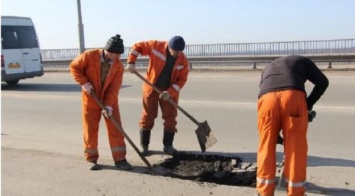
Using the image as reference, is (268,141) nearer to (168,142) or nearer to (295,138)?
(295,138)

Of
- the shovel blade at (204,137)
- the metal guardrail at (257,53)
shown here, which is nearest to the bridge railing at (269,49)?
the metal guardrail at (257,53)

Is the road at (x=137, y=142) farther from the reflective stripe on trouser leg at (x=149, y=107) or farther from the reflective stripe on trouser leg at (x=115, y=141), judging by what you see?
the reflective stripe on trouser leg at (x=149, y=107)

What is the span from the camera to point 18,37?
49.4ft

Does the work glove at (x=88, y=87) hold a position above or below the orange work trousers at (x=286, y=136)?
above

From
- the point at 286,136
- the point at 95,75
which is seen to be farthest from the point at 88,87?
the point at 286,136

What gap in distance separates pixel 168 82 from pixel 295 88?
2.51 metres

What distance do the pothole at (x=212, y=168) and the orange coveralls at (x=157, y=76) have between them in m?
0.53

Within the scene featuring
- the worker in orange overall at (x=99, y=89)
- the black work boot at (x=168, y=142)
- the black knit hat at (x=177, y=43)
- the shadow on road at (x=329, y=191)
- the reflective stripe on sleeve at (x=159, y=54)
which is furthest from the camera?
the black work boot at (x=168, y=142)

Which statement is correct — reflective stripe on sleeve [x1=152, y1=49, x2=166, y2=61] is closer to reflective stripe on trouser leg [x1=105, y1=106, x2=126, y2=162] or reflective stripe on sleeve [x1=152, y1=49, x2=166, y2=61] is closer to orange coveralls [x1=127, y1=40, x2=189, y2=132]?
orange coveralls [x1=127, y1=40, x2=189, y2=132]

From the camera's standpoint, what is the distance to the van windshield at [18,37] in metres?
14.7

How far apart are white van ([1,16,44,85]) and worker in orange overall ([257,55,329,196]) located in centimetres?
1205

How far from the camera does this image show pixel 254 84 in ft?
44.3

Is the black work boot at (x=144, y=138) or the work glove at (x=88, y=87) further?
the black work boot at (x=144, y=138)

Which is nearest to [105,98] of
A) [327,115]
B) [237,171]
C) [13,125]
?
[237,171]
